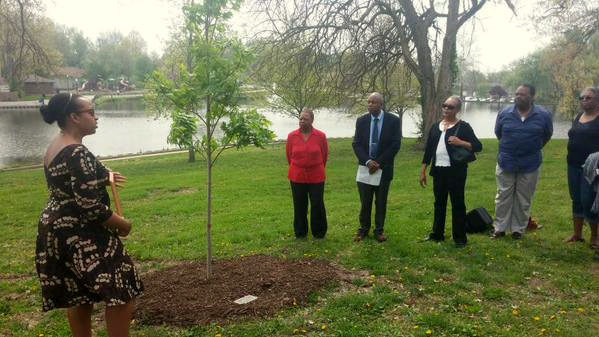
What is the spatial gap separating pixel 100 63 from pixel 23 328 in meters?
90.1

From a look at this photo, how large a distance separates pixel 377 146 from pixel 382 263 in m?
1.61

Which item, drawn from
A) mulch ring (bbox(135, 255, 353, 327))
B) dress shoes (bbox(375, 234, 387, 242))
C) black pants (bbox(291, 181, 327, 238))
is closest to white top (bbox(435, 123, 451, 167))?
dress shoes (bbox(375, 234, 387, 242))

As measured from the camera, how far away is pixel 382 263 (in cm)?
566

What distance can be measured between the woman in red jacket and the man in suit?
0.54 m

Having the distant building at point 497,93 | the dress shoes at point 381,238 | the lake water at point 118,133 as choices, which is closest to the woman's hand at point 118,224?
the dress shoes at point 381,238

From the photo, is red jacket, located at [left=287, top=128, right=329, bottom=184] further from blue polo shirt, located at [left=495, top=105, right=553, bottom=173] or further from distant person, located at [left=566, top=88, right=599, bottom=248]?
distant person, located at [left=566, top=88, right=599, bottom=248]

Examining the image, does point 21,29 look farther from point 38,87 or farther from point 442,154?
point 38,87

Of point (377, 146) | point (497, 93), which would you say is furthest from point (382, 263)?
point (497, 93)

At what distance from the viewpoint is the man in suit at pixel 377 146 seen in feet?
20.6

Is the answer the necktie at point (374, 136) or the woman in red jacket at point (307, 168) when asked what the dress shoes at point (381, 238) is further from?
the necktie at point (374, 136)

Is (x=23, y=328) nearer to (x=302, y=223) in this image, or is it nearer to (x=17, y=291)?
(x=17, y=291)

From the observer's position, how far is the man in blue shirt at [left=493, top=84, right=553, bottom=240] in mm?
6152

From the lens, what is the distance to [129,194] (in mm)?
11469

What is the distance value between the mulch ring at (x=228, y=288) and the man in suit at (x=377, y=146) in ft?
4.13
